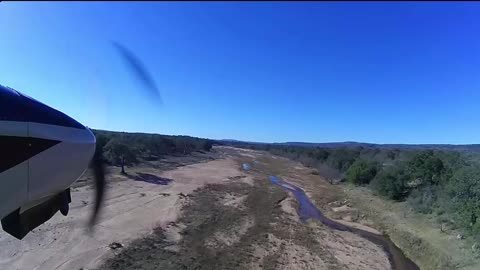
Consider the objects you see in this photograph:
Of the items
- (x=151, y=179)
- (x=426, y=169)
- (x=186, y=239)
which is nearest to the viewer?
(x=186, y=239)

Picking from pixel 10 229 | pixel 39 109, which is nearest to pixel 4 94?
pixel 39 109

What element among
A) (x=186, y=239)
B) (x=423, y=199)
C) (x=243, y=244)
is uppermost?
(x=423, y=199)

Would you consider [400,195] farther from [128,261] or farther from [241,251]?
[128,261]

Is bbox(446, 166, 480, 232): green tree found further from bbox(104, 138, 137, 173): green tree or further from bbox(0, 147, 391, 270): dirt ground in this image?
bbox(104, 138, 137, 173): green tree

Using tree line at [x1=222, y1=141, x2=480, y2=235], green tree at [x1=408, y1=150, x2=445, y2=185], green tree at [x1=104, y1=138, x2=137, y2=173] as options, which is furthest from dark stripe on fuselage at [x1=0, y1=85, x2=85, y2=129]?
green tree at [x1=104, y1=138, x2=137, y2=173]

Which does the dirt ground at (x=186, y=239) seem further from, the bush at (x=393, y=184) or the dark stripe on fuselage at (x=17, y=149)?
the bush at (x=393, y=184)

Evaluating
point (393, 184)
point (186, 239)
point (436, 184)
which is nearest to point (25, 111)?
point (186, 239)

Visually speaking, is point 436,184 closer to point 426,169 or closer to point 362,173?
point 426,169

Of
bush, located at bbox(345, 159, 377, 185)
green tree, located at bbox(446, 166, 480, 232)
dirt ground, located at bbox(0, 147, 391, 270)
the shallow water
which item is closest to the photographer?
dirt ground, located at bbox(0, 147, 391, 270)
